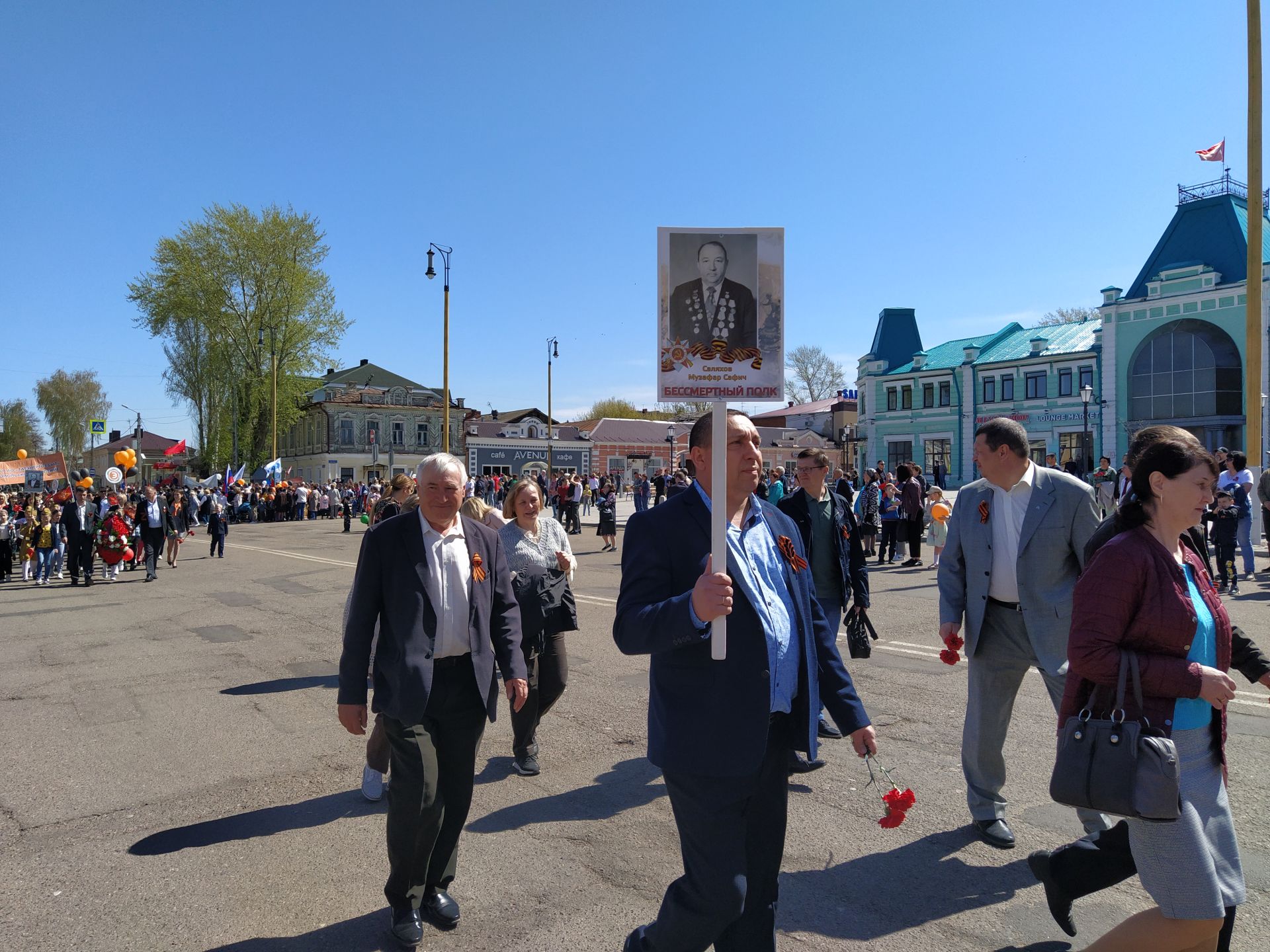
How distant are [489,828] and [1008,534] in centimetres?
299

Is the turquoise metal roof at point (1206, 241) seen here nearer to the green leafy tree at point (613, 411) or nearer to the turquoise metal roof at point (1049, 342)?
the turquoise metal roof at point (1049, 342)

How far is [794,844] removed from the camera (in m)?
4.25

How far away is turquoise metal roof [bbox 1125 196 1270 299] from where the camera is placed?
43.5 metres

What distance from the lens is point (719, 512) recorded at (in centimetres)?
257

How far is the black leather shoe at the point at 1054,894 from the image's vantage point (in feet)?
10.5

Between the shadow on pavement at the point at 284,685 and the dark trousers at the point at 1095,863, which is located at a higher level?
the dark trousers at the point at 1095,863

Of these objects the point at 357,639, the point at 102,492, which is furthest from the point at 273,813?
the point at 102,492

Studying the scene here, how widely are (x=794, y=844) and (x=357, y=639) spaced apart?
2.27 metres

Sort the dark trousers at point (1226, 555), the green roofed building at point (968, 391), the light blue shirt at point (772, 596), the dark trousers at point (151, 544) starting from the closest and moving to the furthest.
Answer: the light blue shirt at point (772, 596)
the dark trousers at point (1226, 555)
the dark trousers at point (151, 544)
the green roofed building at point (968, 391)

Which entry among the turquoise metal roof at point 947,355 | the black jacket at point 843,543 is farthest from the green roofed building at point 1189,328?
the black jacket at point 843,543

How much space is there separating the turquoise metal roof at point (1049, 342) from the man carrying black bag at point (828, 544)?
5305 centimetres

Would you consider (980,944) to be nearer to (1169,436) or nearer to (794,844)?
(794,844)

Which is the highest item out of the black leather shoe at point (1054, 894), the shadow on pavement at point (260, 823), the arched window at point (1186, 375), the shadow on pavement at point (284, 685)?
the arched window at point (1186, 375)

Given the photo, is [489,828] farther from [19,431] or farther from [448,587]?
[19,431]
